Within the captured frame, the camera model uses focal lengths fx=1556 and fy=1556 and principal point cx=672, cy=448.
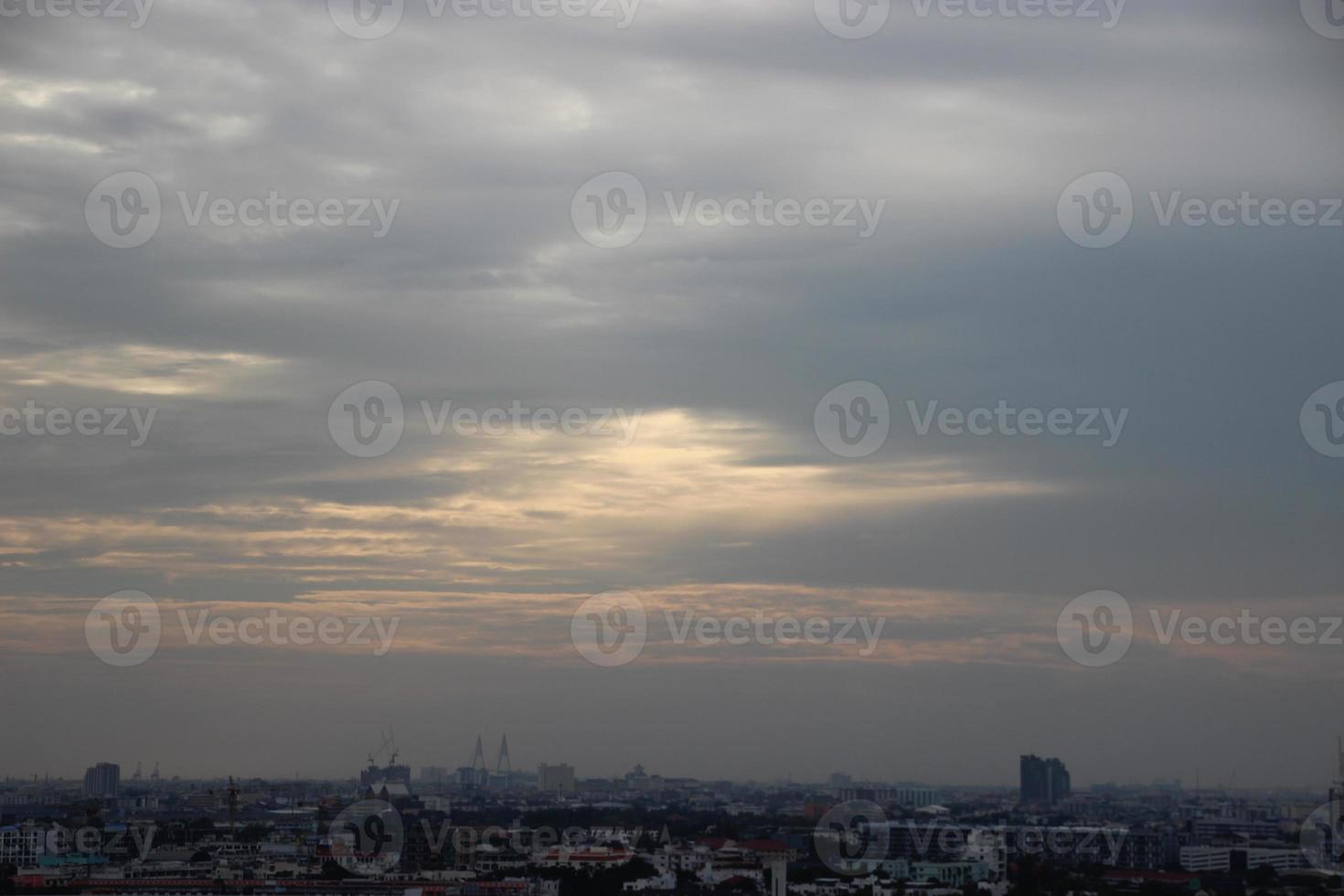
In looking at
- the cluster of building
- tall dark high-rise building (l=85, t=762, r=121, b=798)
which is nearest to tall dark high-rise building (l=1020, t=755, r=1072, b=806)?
the cluster of building

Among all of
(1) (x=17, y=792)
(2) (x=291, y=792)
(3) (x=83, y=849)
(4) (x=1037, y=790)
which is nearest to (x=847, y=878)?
(3) (x=83, y=849)

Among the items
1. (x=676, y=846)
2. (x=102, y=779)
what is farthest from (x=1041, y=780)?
(x=102, y=779)

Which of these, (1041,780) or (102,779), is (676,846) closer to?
(1041,780)

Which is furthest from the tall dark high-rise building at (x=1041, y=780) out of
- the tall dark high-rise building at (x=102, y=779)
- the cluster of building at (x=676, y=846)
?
the tall dark high-rise building at (x=102, y=779)

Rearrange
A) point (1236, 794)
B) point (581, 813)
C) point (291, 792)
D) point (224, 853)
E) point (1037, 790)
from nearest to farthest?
point (224, 853) → point (581, 813) → point (1037, 790) → point (1236, 794) → point (291, 792)

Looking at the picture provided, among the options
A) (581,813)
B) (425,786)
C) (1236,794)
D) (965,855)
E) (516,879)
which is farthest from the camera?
(425,786)

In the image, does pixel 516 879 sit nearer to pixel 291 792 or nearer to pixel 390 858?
pixel 390 858

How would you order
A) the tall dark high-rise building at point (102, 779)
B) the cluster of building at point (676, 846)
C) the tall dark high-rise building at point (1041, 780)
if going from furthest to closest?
the tall dark high-rise building at point (102, 779) → the tall dark high-rise building at point (1041, 780) → the cluster of building at point (676, 846)

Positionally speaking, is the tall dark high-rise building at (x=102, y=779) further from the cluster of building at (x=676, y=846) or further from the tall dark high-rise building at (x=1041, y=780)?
the tall dark high-rise building at (x=1041, y=780)

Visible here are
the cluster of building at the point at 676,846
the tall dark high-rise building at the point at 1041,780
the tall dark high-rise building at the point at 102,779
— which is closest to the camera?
the cluster of building at the point at 676,846
